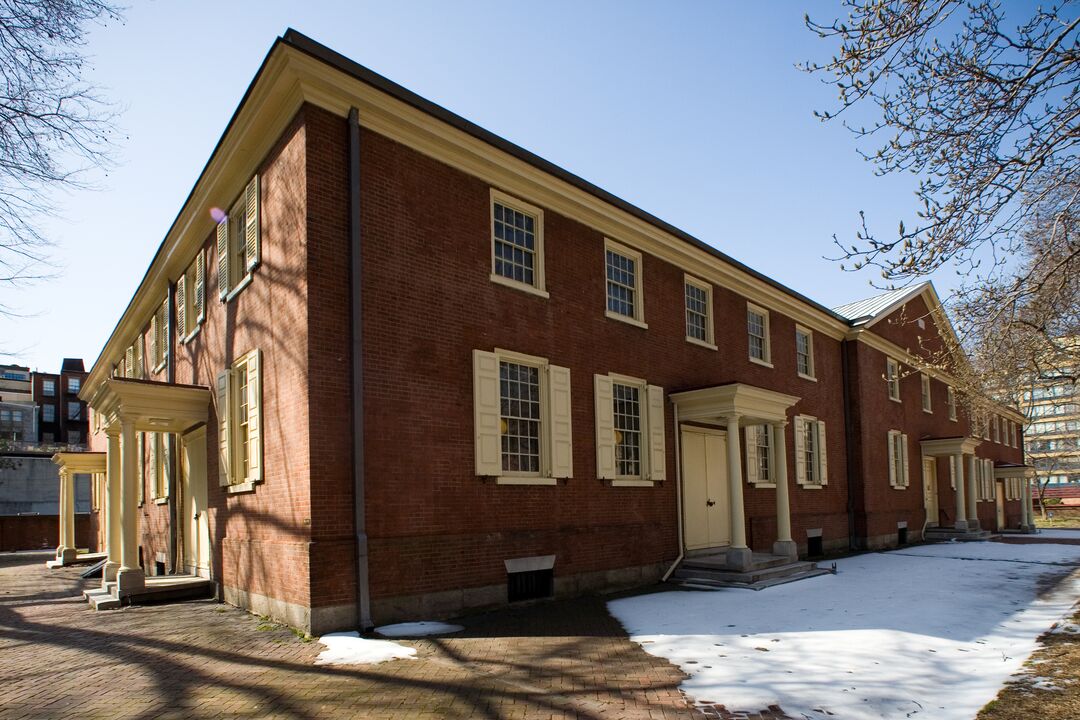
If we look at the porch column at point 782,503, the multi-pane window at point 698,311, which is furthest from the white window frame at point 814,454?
the multi-pane window at point 698,311

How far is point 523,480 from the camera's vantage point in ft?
37.2

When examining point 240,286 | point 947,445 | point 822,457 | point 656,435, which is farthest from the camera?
point 947,445

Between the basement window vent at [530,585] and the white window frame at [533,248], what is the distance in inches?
172

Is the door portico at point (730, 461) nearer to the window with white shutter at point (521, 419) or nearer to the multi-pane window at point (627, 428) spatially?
the multi-pane window at point (627, 428)

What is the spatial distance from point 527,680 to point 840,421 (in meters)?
17.8

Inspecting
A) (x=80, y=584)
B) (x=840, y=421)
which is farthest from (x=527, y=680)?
(x=840, y=421)

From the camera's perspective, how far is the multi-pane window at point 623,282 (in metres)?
14.1

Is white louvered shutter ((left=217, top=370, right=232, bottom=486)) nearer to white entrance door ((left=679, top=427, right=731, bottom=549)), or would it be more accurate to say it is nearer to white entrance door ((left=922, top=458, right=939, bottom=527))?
white entrance door ((left=679, top=427, right=731, bottom=549))

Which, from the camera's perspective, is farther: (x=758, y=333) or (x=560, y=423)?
(x=758, y=333)

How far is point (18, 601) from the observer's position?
13391mm

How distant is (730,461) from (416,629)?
742cm

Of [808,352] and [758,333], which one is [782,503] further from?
[808,352]

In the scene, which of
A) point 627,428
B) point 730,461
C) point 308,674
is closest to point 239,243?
point 627,428

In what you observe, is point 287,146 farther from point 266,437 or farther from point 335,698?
point 335,698
